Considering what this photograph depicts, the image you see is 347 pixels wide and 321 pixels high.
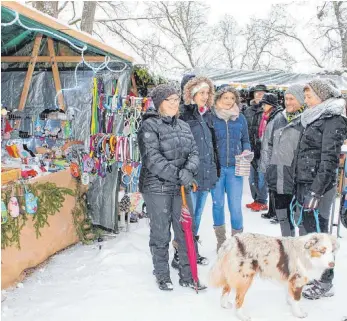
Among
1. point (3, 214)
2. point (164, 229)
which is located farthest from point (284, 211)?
point (3, 214)

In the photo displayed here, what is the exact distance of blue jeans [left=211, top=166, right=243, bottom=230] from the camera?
4.17 metres

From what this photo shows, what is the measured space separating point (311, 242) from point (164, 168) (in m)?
1.29

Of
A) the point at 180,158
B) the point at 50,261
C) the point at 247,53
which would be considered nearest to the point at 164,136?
the point at 180,158

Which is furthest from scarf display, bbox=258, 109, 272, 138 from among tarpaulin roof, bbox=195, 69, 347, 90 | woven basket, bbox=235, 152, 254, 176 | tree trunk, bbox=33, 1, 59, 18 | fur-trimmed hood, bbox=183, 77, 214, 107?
tree trunk, bbox=33, 1, 59, 18

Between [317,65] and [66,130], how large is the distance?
23.7 m

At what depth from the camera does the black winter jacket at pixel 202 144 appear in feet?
12.9

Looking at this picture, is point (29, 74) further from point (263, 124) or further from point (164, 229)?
point (263, 124)

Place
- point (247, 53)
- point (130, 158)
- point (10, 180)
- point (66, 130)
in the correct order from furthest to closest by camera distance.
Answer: point (247, 53) < point (66, 130) < point (130, 158) < point (10, 180)

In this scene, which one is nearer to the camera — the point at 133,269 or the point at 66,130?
the point at 133,269

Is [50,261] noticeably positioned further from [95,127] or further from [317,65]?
[317,65]

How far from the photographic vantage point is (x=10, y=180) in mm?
3805

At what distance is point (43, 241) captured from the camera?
167 inches

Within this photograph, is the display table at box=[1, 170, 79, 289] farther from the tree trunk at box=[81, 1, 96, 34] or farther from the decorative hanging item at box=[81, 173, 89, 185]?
the tree trunk at box=[81, 1, 96, 34]

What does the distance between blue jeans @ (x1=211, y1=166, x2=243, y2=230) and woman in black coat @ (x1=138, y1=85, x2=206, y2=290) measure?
68cm
